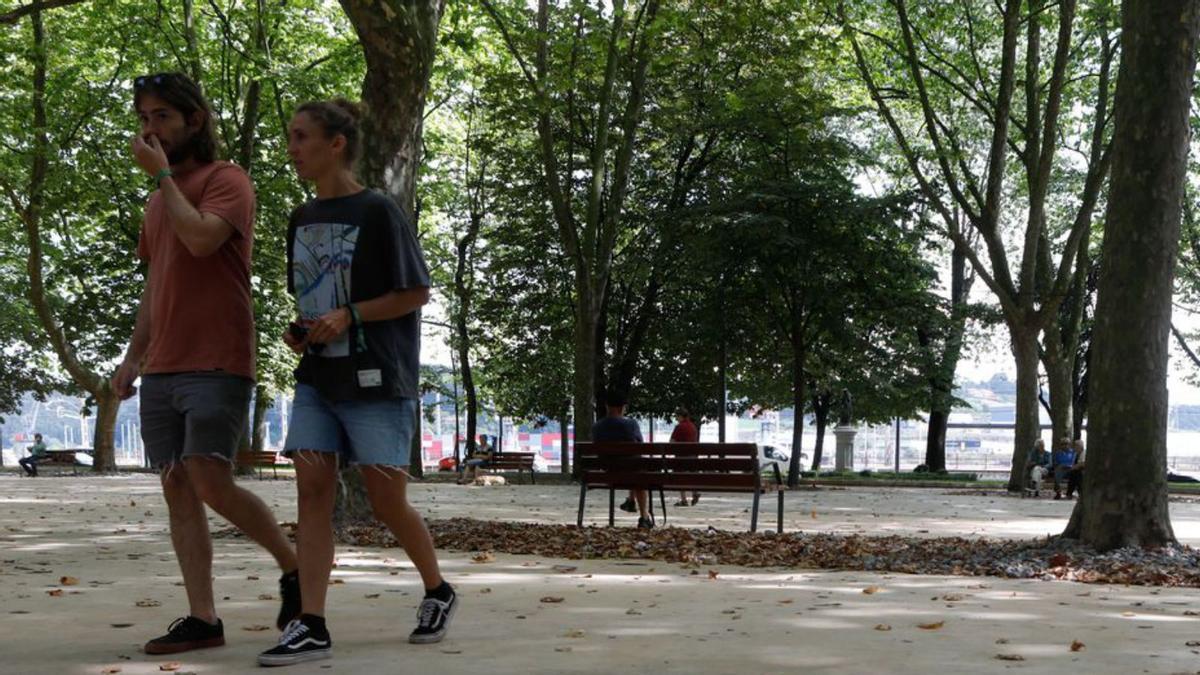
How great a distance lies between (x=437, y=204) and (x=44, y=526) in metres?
28.7

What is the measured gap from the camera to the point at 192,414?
4.39 metres

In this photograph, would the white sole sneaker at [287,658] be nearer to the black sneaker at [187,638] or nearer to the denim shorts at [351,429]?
the black sneaker at [187,638]

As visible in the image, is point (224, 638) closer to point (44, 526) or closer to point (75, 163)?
point (44, 526)

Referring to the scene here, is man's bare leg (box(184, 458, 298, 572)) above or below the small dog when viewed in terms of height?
above

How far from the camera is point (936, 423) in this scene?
44.5 meters

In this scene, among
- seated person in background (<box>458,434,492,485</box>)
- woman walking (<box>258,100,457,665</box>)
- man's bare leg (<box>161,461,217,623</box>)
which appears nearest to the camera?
woman walking (<box>258,100,457,665</box>)

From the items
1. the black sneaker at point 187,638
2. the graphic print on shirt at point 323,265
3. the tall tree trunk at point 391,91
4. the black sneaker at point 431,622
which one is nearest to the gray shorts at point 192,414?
the graphic print on shirt at point 323,265

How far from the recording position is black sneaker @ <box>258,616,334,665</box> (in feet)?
13.8

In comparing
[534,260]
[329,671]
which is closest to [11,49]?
[534,260]

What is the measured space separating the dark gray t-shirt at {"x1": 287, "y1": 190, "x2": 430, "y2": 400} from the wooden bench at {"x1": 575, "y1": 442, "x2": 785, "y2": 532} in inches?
269

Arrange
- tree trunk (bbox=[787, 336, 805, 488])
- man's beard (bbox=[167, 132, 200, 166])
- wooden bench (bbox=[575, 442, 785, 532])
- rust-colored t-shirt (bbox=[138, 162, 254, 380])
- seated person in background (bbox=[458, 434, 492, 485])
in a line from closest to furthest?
Answer: rust-colored t-shirt (bbox=[138, 162, 254, 380]) < man's beard (bbox=[167, 132, 200, 166]) < wooden bench (bbox=[575, 442, 785, 532]) < tree trunk (bbox=[787, 336, 805, 488]) < seated person in background (bbox=[458, 434, 492, 485])

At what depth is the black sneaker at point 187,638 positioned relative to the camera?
4434mm

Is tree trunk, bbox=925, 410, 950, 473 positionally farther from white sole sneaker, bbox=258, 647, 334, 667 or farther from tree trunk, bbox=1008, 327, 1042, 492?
white sole sneaker, bbox=258, 647, 334, 667

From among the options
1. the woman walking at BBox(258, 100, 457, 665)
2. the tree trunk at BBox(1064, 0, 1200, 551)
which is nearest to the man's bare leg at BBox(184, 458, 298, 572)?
the woman walking at BBox(258, 100, 457, 665)
